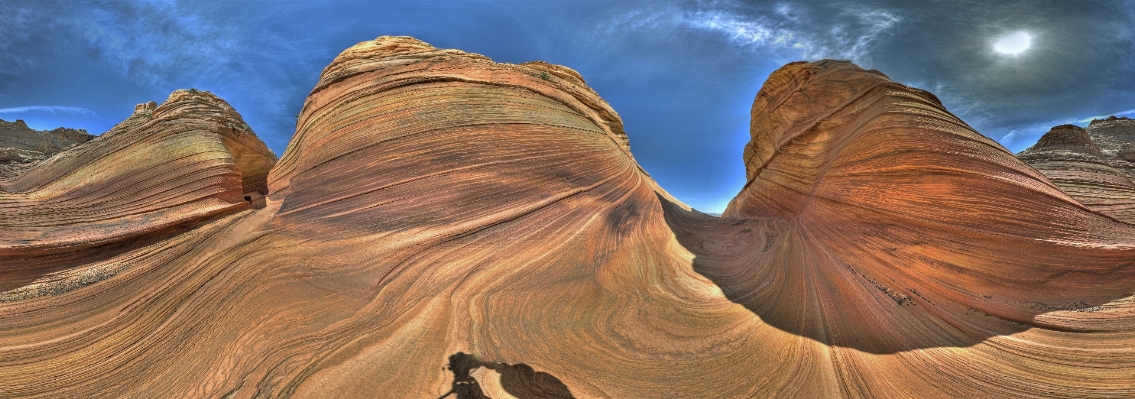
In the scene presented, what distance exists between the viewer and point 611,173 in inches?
292

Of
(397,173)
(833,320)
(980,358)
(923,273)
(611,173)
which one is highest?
(611,173)

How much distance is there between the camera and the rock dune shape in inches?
129

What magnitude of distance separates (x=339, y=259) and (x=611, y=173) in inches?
178

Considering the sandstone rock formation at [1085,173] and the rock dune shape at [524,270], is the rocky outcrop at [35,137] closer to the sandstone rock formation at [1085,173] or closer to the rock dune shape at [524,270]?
the rock dune shape at [524,270]

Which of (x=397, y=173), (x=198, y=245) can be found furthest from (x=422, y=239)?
(x=198, y=245)

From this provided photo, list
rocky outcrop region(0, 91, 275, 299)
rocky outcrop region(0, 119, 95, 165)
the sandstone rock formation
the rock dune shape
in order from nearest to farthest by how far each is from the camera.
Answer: the rock dune shape, rocky outcrop region(0, 91, 275, 299), the sandstone rock formation, rocky outcrop region(0, 119, 95, 165)

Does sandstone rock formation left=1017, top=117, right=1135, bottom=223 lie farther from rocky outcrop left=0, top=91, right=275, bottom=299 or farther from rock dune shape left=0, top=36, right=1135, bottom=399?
rocky outcrop left=0, top=91, right=275, bottom=299

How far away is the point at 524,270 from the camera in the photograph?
4.62m

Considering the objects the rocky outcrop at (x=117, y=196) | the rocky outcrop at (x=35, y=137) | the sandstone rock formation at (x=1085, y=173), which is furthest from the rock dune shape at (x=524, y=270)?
the rocky outcrop at (x=35, y=137)

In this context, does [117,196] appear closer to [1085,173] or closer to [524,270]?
[524,270]

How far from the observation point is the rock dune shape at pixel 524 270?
328 centimetres

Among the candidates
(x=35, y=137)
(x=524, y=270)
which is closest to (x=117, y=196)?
(x=524, y=270)

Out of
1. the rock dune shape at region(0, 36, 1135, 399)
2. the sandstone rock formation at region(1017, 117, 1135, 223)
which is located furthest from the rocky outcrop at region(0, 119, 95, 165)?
the sandstone rock formation at region(1017, 117, 1135, 223)

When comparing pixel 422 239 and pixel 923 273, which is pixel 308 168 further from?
pixel 923 273
